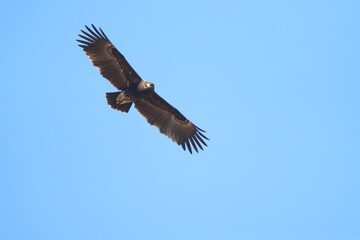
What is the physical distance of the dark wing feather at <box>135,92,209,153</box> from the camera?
19.5 metres

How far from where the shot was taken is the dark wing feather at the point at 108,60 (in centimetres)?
1828

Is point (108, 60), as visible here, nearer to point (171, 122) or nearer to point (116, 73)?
point (116, 73)

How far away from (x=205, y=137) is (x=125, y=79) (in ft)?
10.8

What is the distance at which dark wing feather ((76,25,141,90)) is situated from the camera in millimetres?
18281

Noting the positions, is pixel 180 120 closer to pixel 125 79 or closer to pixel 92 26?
pixel 125 79

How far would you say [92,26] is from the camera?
1834 cm

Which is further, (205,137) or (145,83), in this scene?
(205,137)

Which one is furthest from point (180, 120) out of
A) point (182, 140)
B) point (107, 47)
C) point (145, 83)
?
point (107, 47)

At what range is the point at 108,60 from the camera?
18.4 meters

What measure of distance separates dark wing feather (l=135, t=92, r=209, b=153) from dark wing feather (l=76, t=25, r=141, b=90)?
1134mm

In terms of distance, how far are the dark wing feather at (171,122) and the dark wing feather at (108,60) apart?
1.13 metres

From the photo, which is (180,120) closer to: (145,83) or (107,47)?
(145,83)

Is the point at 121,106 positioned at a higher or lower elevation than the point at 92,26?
lower

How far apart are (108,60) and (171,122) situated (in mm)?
3033
